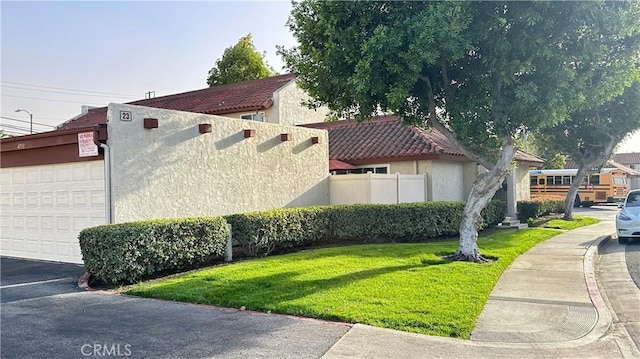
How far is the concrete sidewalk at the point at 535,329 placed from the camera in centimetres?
566

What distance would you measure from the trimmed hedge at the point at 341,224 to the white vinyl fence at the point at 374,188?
3.94 ft

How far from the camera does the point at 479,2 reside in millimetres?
9641

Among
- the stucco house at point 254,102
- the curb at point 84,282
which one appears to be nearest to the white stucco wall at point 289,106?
the stucco house at point 254,102

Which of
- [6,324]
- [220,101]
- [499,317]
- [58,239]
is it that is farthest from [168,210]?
[220,101]

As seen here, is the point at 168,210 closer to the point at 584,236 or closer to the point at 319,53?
the point at 319,53

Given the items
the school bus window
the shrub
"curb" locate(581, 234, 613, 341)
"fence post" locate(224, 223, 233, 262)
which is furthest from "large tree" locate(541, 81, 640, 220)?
"fence post" locate(224, 223, 233, 262)

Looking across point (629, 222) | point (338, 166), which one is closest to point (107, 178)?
point (338, 166)

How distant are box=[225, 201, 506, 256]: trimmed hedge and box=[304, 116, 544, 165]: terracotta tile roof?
2.64 meters

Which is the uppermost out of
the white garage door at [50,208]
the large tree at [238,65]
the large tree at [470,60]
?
the large tree at [238,65]

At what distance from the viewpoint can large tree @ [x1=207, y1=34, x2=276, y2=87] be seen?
3428 centimetres

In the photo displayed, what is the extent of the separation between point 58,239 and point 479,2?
36.4 ft

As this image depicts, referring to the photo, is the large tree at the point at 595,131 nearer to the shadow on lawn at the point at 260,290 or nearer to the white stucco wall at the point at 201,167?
the white stucco wall at the point at 201,167

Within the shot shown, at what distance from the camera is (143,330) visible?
6.40 metres

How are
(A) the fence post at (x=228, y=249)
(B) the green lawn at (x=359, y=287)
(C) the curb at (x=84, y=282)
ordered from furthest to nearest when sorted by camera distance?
(A) the fence post at (x=228, y=249), (C) the curb at (x=84, y=282), (B) the green lawn at (x=359, y=287)
